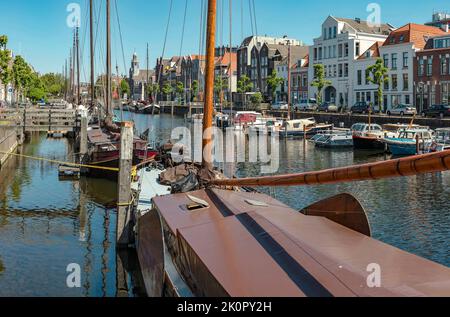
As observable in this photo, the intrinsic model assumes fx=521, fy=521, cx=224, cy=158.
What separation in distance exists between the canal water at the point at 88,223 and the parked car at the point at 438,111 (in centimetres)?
2470

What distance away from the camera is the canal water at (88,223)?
1234 cm

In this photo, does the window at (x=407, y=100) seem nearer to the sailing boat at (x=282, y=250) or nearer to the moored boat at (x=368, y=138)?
the moored boat at (x=368, y=138)

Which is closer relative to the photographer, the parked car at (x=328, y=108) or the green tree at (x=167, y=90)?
the parked car at (x=328, y=108)

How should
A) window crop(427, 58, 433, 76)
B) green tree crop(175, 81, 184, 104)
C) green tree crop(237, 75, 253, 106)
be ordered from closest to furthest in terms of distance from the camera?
window crop(427, 58, 433, 76) < green tree crop(237, 75, 253, 106) < green tree crop(175, 81, 184, 104)

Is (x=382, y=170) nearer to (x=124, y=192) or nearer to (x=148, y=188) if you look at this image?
(x=124, y=192)

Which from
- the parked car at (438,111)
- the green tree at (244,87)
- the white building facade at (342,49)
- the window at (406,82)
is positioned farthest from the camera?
the green tree at (244,87)

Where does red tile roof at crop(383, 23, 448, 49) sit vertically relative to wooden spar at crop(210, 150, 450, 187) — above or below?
above

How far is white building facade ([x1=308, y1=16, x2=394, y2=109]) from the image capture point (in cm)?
7719

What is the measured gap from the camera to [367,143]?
45.8 m

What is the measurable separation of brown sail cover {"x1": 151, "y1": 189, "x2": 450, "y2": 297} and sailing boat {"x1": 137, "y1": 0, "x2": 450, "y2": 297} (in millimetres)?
12

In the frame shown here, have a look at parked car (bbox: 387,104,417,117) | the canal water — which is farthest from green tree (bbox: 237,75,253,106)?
the canal water

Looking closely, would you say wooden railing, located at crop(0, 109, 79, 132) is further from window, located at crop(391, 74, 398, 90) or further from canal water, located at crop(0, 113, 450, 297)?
window, located at crop(391, 74, 398, 90)

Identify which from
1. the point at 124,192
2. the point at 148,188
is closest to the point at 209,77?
the point at 124,192

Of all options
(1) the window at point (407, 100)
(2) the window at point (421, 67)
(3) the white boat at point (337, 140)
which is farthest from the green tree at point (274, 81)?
(3) the white boat at point (337, 140)
